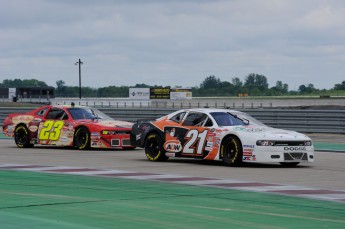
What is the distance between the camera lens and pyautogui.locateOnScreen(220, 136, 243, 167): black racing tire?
17375 millimetres

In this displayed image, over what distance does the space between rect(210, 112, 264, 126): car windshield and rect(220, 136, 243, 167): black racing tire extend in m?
0.55

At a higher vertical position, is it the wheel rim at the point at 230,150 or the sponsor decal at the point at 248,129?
the sponsor decal at the point at 248,129

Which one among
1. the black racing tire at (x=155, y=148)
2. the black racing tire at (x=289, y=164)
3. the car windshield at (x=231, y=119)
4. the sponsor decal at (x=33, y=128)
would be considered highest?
the car windshield at (x=231, y=119)

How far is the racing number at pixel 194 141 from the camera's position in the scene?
1833cm

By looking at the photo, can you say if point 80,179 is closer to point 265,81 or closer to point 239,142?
point 239,142

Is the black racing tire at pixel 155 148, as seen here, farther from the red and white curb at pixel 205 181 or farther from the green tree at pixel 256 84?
the green tree at pixel 256 84

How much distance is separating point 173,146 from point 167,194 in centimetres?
681

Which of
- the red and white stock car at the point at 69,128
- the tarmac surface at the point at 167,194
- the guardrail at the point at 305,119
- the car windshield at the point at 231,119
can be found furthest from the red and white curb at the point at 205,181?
the guardrail at the point at 305,119

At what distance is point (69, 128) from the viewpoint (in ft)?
78.3

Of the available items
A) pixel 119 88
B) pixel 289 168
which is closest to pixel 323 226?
pixel 289 168

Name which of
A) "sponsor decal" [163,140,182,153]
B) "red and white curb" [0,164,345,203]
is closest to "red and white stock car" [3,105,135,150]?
"sponsor decal" [163,140,182,153]

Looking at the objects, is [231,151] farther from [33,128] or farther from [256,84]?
[256,84]

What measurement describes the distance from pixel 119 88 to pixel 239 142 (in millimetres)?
145877

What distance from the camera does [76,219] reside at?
31.3 ft
